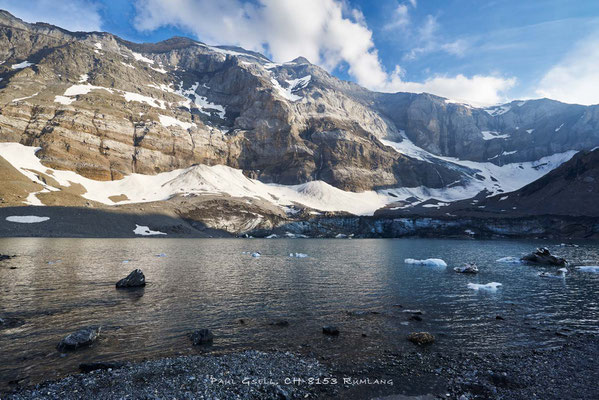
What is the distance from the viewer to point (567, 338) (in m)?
18.2

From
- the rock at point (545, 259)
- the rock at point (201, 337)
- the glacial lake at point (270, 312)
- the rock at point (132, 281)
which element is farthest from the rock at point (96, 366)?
the rock at point (545, 259)

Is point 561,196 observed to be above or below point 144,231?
above

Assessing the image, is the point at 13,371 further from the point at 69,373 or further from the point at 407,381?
the point at 407,381

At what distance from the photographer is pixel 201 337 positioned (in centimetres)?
1675

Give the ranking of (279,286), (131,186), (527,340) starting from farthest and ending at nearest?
(131,186) → (279,286) → (527,340)

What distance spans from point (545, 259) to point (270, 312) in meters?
52.5

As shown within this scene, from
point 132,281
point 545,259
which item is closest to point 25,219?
point 132,281

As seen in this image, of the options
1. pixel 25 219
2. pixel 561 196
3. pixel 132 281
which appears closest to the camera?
pixel 132 281

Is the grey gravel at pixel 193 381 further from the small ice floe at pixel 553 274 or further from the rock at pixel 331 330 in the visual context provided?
the small ice floe at pixel 553 274

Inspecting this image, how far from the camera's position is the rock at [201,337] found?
54.4ft

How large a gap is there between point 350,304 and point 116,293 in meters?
20.7

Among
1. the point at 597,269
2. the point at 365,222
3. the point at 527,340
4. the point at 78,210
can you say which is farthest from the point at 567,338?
the point at 365,222

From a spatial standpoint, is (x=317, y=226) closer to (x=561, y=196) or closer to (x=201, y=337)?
(x=561, y=196)

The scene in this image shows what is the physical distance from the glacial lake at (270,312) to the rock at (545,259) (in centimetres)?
1196
